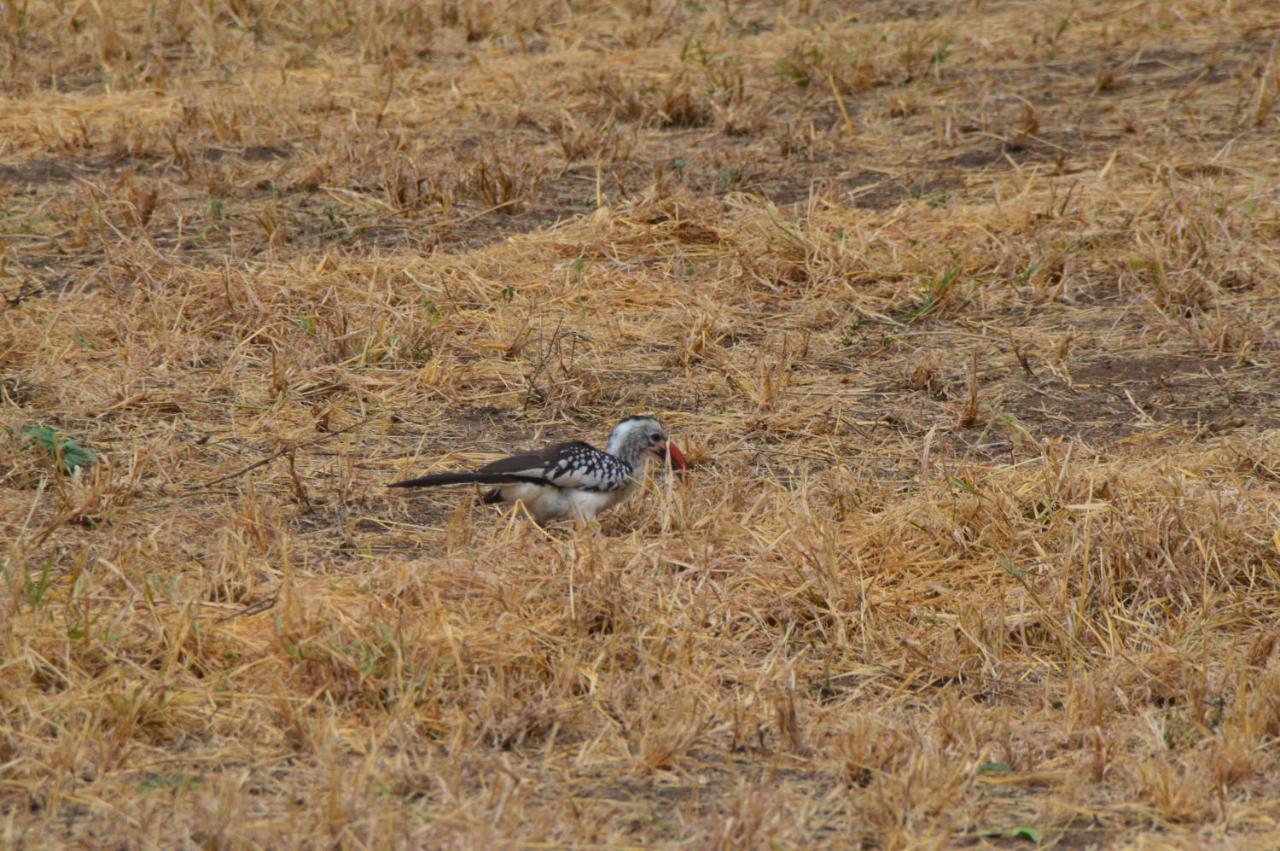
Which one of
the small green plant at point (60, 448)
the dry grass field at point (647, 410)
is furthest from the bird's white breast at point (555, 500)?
the small green plant at point (60, 448)

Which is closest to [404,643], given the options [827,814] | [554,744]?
[554,744]

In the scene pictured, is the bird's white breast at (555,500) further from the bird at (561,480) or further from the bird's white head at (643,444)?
the bird's white head at (643,444)

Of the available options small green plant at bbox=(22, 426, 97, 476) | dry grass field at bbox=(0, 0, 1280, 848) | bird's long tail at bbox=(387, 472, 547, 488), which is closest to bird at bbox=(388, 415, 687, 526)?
bird's long tail at bbox=(387, 472, 547, 488)

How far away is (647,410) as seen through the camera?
7.14 meters

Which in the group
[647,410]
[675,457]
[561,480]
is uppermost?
[561,480]

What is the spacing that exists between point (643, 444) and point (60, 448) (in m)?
2.02

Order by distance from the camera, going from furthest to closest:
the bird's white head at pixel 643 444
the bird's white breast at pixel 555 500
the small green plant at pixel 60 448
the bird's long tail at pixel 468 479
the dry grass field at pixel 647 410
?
the bird's white head at pixel 643 444 < the small green plant at pixel 60 448 < the bird's white breast at pixel 555 500 < the bird's long tail at pixel 468 479 < the dry grass field at pixel 647 410

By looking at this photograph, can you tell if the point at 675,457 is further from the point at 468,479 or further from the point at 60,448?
the point at 60,448

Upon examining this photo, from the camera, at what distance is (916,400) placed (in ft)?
23.7

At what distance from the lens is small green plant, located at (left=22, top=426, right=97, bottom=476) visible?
20.2ft

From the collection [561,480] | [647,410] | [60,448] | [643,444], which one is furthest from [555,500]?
[60,448]

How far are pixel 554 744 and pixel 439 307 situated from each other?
367 cm

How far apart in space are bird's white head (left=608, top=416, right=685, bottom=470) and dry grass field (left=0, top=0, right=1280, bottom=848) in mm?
114

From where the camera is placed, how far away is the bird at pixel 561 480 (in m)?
5.91
